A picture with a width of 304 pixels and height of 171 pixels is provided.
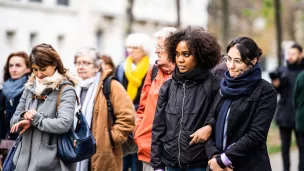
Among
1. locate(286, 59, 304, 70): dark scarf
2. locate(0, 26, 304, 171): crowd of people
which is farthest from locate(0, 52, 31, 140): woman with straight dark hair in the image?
locate(286, 59, 304, 70): dark scarf

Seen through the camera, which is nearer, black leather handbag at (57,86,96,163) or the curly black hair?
the curly black hair

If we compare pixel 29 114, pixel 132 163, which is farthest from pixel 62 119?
pixel 132 163

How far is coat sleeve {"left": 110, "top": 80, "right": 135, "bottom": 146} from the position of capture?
856 centimetres

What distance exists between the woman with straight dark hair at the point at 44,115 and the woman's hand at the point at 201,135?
1217mm

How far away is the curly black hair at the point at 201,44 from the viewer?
698cm

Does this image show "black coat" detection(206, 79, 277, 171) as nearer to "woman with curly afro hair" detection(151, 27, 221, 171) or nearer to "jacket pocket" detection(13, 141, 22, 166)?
"woman with curly afro hair" detection(151, 27, 221, 171)

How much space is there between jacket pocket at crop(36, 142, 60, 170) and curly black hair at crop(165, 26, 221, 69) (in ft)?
4.85

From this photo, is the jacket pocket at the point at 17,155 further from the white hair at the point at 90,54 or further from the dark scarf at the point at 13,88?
the dark scarf at the point at 13,88

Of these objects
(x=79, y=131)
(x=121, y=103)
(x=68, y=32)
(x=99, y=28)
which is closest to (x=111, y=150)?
(x=121, y=103)

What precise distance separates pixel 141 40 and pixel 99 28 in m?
30.1

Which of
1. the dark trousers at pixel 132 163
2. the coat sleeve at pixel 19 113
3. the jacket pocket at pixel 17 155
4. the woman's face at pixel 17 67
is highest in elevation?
the woman's face at pixel 17 67

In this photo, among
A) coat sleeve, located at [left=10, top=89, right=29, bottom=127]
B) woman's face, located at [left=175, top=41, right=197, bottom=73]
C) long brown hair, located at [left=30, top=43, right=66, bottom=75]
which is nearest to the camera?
woman's face, located at [left=175, top=41, right=197, bottom=73]

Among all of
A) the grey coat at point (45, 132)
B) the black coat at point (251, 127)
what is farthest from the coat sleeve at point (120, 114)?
the black coat at point (251, 127)

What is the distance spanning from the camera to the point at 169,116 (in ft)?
22.6
